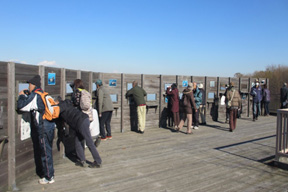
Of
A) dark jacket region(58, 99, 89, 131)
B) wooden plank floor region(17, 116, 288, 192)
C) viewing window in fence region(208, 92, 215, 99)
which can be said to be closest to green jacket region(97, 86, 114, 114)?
wooden plank floor region(17, 116, 288, 192)

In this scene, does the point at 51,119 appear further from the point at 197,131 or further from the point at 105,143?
the point at 197,131

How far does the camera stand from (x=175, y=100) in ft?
32.5

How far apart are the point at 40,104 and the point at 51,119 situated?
342 mm

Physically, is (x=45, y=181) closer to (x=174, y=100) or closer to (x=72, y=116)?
(x=72, y=116)

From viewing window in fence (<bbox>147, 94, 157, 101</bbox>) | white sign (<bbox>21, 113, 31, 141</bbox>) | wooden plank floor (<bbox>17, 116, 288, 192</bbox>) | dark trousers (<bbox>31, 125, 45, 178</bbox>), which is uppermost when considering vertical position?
viewing window in fence (<bbox>147, 94, 157, 101</bbox>)

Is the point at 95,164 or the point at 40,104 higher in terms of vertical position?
the point at 40,104

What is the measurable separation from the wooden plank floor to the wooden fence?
51 centimetres

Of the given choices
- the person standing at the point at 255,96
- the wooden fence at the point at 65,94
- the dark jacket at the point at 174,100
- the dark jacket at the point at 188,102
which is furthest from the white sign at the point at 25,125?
the person standing at the point at 255,96

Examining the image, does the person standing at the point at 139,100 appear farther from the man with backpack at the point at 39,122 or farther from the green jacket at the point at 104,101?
the man with backpack at the point at 39,122

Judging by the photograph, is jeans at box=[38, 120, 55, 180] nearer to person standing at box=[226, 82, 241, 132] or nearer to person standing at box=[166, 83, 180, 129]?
person standing at box=[166, 83, 180, 129]

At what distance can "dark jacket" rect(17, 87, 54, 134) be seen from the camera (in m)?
4.36

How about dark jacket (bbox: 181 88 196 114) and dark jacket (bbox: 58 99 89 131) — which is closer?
dark jacket (bbox: 58 99 89 131)

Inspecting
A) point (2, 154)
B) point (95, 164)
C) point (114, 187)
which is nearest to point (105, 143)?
point (95, 164)

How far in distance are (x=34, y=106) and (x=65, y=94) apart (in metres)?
1.95
